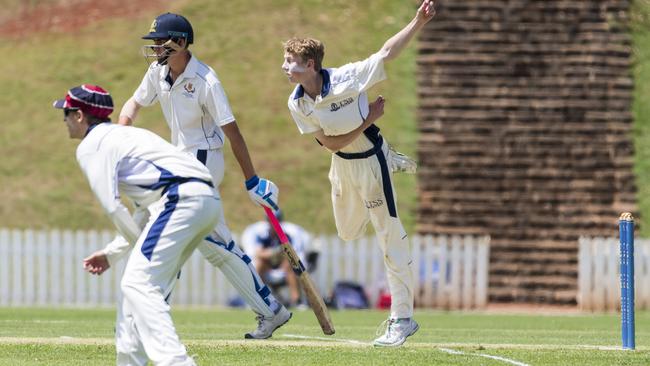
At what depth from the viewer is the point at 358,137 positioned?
33.6 ft

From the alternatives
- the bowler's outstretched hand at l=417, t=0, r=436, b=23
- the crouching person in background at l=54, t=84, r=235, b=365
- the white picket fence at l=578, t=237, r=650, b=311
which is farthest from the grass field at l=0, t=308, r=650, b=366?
the white picket fence at l=578, t=237, r=650, b=311

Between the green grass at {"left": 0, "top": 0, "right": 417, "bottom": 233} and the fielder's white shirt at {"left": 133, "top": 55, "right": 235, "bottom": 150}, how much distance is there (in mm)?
13167

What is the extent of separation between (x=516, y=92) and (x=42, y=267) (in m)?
9.34

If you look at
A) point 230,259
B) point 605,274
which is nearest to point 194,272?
point 605,274

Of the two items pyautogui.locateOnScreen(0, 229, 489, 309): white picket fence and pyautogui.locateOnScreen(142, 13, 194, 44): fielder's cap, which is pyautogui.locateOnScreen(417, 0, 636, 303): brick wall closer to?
pyautogui.locateOnScreen(0, 229, 489, 309): white picket fence

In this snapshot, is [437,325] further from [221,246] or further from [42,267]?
[42,267]

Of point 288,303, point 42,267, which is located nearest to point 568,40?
point 288,303

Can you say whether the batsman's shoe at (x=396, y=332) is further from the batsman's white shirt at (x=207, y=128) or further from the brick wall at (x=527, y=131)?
the brick wall at (x=527, y=131)

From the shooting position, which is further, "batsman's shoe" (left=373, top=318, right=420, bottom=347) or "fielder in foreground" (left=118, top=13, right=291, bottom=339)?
"batsman's shoe" (left=373, top=318, right=420, bottom=347)

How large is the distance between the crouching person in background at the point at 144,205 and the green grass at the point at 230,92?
15.6 metres

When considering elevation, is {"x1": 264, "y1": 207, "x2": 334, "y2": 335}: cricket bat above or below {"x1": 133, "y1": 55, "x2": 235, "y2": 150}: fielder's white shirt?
below

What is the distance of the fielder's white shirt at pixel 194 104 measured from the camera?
10.3 m

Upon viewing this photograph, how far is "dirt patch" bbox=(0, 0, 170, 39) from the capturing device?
30359 millimetres

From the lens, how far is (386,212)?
34.0ft
